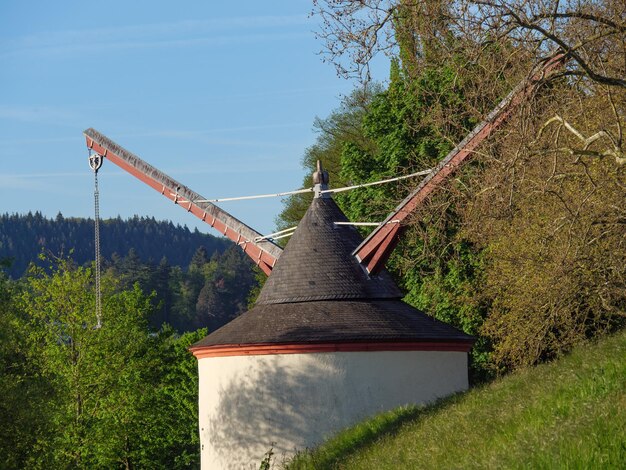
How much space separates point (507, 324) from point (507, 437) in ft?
44.1

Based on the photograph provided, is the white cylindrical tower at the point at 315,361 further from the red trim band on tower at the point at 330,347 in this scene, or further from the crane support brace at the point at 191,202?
the crane support brace at the point at 191,202

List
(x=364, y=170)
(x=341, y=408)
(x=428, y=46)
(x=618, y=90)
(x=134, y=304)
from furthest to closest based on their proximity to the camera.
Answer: (x=134, y=304), (x=364, y=170), (x=341, y=408), (x=618, y=90), (x=428, y=46)

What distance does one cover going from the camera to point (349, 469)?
14336 millimetres

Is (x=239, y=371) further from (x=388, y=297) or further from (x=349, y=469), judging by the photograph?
(x=349, y=469)

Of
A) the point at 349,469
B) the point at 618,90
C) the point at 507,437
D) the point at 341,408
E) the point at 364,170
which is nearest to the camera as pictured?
the point at 507,437

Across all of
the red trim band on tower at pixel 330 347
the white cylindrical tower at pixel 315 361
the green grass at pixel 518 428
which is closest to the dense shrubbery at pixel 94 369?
the white cylindrical tower at pixel 315 361

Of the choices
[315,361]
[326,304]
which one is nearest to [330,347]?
[315,361]

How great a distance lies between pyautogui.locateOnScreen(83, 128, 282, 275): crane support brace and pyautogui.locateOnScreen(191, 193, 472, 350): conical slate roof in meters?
2.89

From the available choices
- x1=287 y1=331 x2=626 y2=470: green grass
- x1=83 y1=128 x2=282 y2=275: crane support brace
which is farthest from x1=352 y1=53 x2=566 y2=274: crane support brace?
x1=287 y1=331 x2=626 y2=470: green grass

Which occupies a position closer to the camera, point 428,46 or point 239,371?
point 428,46

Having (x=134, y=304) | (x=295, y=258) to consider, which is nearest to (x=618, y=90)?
(x=295, y=258)

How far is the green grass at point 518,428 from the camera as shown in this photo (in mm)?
9633

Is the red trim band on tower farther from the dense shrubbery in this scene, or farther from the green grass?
the dense shrubbery

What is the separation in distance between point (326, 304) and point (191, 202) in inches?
279
